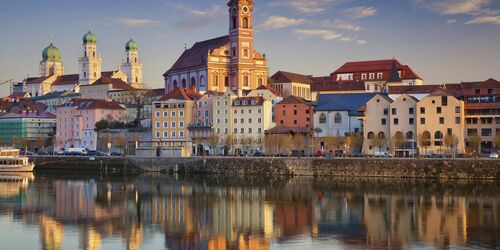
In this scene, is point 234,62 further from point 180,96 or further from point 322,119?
point 322,119

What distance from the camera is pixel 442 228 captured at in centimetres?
3528

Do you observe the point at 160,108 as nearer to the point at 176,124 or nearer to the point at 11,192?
the point at 176,124

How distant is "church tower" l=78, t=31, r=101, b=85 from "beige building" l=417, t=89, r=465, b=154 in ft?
360

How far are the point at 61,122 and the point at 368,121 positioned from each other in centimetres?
4993

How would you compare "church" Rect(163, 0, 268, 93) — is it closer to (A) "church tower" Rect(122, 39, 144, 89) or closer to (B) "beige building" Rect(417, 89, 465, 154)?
(B) "beige building" Rect(417, 89, 465, 154)

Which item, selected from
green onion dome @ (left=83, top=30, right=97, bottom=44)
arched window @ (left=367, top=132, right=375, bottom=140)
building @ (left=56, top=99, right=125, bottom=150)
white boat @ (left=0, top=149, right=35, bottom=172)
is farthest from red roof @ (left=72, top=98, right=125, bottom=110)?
green onion dome @ (left=83, top=30, right=97, bottom=44)

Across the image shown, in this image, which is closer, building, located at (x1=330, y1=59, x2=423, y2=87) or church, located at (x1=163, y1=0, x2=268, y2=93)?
church, located at (x1=163, y1=0, x2=268, y2=93)

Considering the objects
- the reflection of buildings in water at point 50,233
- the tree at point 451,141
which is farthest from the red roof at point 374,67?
the reflection of buildings in water at point 50,233

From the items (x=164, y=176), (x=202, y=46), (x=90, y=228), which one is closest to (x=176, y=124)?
(x=164, y=176)

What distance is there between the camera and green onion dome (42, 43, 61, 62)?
186 m

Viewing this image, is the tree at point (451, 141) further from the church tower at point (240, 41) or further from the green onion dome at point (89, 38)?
the green onion dome at point (89, 38)

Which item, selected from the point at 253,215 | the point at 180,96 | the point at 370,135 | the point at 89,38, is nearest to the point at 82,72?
the point at 89,38

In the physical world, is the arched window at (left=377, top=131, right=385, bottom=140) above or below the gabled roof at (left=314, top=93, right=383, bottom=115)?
below

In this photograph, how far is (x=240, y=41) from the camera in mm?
103875
